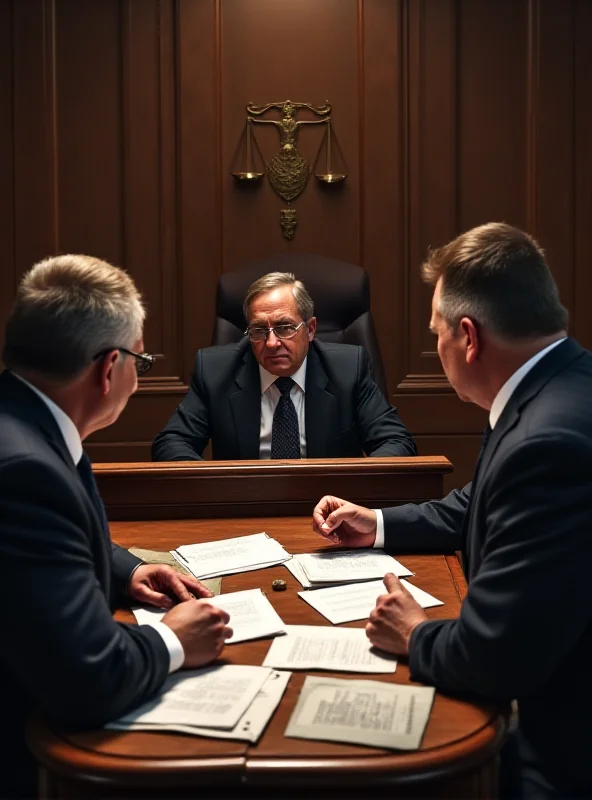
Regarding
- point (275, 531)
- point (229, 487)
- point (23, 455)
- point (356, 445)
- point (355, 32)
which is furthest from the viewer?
point (355, 32)

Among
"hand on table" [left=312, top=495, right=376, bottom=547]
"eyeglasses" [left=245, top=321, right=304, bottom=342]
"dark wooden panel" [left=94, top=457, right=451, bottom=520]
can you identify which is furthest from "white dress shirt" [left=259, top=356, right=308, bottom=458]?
"hand on table" [left=312, top=495, right=376, bottom=547]

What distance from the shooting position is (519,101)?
471 cm

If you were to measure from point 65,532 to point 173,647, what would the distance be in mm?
292

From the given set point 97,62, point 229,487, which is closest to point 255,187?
point 97,62

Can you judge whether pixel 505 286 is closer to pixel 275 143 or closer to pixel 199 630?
pixel 199 630

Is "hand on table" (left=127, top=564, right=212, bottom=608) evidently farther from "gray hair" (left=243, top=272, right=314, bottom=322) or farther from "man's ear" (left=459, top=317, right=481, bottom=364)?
"gray hair" (left=243, top=272, right=314, bottom=322)

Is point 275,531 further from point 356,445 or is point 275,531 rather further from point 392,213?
point 392,213

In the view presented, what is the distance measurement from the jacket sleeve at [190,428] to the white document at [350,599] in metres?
1.61

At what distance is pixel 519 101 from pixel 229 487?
3.01m

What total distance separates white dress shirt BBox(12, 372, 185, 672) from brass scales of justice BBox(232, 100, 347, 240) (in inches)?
129

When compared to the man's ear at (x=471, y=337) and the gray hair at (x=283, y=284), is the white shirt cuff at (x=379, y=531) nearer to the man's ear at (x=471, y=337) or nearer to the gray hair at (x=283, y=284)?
the man's ear at (x=471, y=337)

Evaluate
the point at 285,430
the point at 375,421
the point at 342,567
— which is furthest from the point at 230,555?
the point at 375,421

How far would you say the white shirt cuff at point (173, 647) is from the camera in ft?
4.96

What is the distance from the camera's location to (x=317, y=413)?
3.66 m
